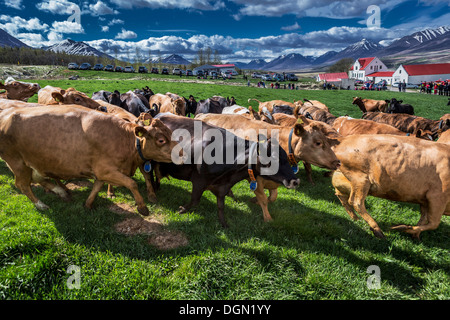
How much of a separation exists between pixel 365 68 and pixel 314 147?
158417 mm

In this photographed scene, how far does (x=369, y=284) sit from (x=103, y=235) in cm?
406

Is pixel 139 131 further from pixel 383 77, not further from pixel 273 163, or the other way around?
pixel 383 77

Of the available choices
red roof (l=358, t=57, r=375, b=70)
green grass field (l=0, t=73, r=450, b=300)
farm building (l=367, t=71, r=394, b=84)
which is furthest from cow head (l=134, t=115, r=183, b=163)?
red roof (l=358, t=57, r=375, b=70)

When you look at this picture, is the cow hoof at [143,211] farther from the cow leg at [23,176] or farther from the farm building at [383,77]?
the farm building at [383,77]

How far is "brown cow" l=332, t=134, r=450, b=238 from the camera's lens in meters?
4.46

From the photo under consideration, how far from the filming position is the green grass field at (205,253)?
3381 millimetres

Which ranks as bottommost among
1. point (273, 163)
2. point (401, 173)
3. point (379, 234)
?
point (379, 234)

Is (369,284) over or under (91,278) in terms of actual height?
under

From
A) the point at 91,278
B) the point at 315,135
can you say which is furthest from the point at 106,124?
the point at 315,135

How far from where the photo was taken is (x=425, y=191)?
4.52m

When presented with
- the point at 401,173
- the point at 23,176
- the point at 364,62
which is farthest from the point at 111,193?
the point at 364,62

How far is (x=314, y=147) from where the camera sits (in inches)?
199

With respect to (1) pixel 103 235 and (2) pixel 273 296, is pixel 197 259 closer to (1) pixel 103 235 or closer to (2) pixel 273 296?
(2) pixel 273 296

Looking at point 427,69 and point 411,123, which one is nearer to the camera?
point 411,123
